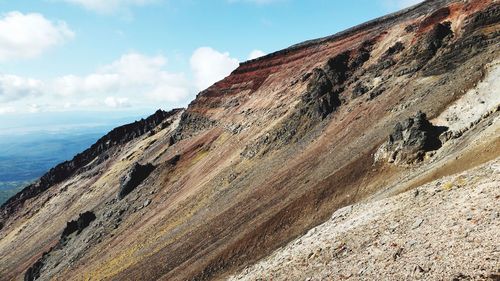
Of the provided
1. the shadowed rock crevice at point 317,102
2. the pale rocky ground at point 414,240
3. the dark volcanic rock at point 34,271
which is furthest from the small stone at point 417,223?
the dark volcanic rock at point 34,271

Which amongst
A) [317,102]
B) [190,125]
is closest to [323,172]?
[317,102]

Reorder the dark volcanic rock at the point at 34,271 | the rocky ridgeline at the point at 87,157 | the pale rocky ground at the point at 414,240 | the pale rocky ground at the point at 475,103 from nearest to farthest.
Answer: the pale rocky ground at the point at 414,240 < the pale rocky ground at the point at 475,103 < the dark volcanic rock at the point at 34,271 < the rocky ridgeline at the point at 87,157

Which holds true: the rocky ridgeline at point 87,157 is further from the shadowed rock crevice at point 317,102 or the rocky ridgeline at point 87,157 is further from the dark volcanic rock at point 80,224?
the shadowed rock crevice at point 317,102

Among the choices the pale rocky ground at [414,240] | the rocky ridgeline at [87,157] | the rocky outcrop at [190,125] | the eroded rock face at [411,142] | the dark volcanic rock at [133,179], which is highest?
the rocky ridgeline at [87,157]

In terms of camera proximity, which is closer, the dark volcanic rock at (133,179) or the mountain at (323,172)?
the mountain at (323,172)

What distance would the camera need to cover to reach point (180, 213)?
60.9m

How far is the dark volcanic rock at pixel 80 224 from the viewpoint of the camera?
279 feet

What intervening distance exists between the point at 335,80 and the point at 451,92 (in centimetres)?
2565

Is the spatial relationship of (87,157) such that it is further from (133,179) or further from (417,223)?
(417,223)

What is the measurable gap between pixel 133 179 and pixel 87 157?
8152 cm

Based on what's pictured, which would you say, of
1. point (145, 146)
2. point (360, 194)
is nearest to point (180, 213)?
point (360, 194)

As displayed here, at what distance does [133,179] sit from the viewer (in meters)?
89.6

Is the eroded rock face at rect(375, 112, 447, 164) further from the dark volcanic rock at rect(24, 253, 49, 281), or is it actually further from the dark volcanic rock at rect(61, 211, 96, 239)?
the dark volcanic rock at rect(24, 253, 49, 281)

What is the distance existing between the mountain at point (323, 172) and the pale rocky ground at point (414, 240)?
0.36ft
